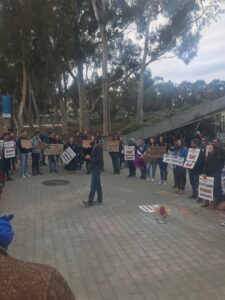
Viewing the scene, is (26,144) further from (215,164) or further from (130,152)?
(215,164)

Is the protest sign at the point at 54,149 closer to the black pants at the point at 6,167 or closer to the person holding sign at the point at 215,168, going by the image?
the black pants at the point at 6,167

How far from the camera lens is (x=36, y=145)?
55.4ft

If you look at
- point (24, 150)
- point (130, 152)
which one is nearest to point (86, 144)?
point (130, 152)

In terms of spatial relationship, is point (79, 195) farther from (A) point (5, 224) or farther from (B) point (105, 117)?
(B) point (105, 117)

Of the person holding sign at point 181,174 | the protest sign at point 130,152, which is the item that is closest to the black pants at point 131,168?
the protest sign at point 130,152

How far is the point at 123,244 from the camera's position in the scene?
294 inches

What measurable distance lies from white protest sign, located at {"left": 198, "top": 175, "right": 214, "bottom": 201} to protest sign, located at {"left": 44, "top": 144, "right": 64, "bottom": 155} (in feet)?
26.8

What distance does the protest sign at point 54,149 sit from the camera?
17078 millimetres

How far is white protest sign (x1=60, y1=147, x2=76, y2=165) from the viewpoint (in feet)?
56.1

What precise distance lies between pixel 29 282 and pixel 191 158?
10.5 m

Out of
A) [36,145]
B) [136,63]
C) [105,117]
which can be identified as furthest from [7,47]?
[136,63]

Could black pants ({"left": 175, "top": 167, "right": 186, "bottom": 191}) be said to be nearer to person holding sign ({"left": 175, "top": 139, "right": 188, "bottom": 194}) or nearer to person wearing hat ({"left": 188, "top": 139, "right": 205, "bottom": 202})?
person holding sign ({"left": 175, "top": 139, "right": 188, "bottom": 194})

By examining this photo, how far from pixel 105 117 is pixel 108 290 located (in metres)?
27.6

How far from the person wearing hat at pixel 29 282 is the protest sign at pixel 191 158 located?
1016cm
